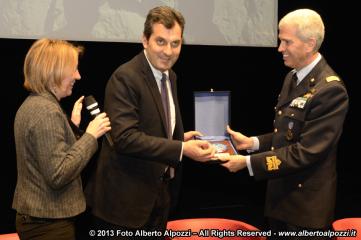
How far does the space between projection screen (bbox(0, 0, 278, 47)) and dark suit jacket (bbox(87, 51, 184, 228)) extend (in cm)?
168

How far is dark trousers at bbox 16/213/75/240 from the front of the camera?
6.28 feet

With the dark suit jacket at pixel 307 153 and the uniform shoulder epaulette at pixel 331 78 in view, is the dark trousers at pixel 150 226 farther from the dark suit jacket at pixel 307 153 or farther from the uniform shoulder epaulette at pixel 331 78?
the uniform shoulder epaulette at pixel 331 78

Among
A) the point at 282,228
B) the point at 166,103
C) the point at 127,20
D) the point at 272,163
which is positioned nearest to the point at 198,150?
the point at 166,103

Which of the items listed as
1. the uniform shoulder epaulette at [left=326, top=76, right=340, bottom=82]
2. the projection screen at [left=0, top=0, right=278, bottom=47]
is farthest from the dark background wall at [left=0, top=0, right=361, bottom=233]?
the uniform shoulder epaulette at [left=326, top=76, right=340, bottom=82]

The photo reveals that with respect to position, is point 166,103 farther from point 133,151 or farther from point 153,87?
point 133,151

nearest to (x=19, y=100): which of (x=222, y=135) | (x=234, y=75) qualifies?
(x=222, y=135)

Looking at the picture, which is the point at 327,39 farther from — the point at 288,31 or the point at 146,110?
the point at 146,110

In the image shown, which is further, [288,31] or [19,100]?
[19,100]

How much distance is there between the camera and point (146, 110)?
215 centimetres

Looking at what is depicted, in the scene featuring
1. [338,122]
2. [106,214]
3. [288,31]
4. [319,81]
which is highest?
[288,31]

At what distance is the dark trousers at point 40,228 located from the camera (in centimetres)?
192

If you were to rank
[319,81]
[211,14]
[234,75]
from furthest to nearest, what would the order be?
[234,75] → [211,14] → [319,81]

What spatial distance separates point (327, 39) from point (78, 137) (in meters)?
3.73

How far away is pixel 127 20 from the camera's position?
3.83 meters
